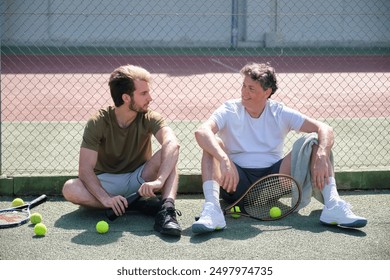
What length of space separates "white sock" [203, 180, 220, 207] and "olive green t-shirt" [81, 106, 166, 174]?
63 centimetres

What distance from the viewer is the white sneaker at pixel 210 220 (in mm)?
5094

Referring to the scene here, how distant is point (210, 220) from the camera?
5164 mm

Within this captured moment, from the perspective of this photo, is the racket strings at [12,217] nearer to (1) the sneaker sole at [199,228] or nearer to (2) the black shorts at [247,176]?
(1) the sneaker sole at [199,228]

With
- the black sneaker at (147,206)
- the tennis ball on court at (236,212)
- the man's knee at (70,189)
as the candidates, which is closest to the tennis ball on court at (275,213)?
the tennis ball on court at (236,212)

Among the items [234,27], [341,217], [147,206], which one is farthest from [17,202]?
[234,27]

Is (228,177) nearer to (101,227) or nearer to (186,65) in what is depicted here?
(101,227)

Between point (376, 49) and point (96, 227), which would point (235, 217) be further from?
point (376, 49)

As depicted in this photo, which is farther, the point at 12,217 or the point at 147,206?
the point at 147,206

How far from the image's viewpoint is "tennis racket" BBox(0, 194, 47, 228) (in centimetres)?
533

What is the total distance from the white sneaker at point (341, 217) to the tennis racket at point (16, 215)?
87.4 inches

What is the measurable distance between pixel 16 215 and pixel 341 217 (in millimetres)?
2434

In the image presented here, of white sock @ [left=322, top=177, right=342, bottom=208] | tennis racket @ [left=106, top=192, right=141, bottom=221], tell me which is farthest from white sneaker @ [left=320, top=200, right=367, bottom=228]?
tennis racket @ [left=106, top=192, right=141, bottom=221]

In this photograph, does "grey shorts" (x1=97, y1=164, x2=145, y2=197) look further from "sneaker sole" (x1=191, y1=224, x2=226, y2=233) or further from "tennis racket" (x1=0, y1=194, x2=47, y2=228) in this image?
"sneaker sole" (x1=191, y1=224, x2=226, y2=233)
